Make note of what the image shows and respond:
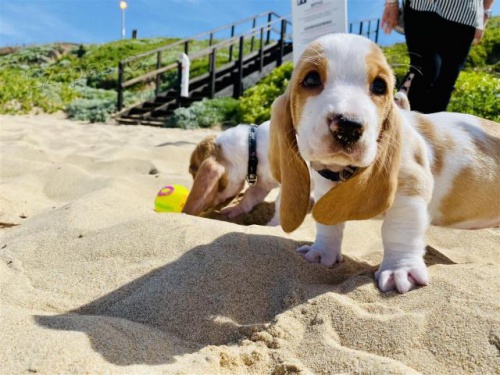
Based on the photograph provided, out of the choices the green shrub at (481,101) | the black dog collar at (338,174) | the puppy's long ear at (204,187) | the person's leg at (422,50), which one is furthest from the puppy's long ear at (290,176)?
the green shrub at (481,101)

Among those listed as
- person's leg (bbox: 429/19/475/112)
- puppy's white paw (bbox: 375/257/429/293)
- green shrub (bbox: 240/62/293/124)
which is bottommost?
green shrub (bbox: 240/62/293/124)

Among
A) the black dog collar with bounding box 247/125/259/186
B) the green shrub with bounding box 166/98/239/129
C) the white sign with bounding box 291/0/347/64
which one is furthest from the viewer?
the green shrub with bounding box 166/98/239/129

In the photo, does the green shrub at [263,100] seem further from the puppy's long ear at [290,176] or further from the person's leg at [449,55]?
the puppy's long ear at [290,176]

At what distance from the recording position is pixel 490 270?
2100 mm

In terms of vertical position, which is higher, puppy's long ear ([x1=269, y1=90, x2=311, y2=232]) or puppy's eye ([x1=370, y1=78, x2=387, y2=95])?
puppy's eye ([x1=370, y1=78, x2=387, y2=95])

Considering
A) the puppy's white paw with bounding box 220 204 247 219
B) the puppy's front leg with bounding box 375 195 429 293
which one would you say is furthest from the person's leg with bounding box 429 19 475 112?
the puppy's front leg with bounding box 375 195 429 293

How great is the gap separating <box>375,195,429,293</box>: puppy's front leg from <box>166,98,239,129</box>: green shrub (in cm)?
876

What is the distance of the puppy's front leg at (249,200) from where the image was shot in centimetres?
400

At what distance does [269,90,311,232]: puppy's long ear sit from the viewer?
2.08 m

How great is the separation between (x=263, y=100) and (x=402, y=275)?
358 inches

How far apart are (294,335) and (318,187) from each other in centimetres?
82

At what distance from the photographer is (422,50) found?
398cm

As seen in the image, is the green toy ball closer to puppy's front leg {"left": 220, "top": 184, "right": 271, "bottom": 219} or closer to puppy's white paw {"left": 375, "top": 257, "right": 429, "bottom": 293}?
puppy's front leg {"left": 220, "top": 184, "right": 271, "bottom": 219}

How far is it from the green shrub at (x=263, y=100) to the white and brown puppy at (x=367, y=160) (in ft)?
23.3
